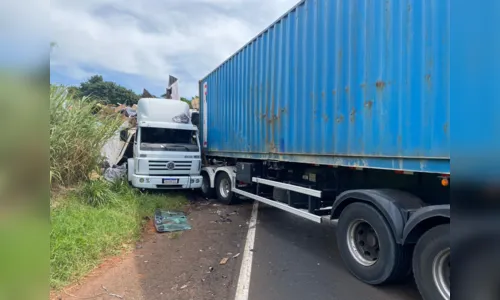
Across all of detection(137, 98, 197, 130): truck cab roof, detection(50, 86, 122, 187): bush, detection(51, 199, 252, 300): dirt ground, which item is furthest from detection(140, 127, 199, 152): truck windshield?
detection(51, 199, 252, 300): dirt ground

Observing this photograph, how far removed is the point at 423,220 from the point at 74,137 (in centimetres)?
704

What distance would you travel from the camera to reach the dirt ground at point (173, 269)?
3.53m

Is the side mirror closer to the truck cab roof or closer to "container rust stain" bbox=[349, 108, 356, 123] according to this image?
the truck cab roof

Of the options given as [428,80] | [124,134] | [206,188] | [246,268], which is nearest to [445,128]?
[428,80]

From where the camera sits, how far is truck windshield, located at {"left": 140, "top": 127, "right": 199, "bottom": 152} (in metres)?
8.55

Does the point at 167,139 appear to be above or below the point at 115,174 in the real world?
above

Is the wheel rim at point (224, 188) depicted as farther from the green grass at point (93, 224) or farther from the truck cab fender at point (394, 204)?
the truck cab fender at point (394, 204)

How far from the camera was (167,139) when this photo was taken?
9.12 meters

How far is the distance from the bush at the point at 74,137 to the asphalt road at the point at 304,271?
438cm

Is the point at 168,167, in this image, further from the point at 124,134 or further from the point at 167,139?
the point at 124,134

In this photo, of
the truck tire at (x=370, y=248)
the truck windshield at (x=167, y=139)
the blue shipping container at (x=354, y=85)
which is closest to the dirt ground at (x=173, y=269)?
the truck tire at (x=370, y=248)

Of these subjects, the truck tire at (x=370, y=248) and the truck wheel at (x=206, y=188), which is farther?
the truck wheel at (x=206, y=188)

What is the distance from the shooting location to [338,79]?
4176 mm
